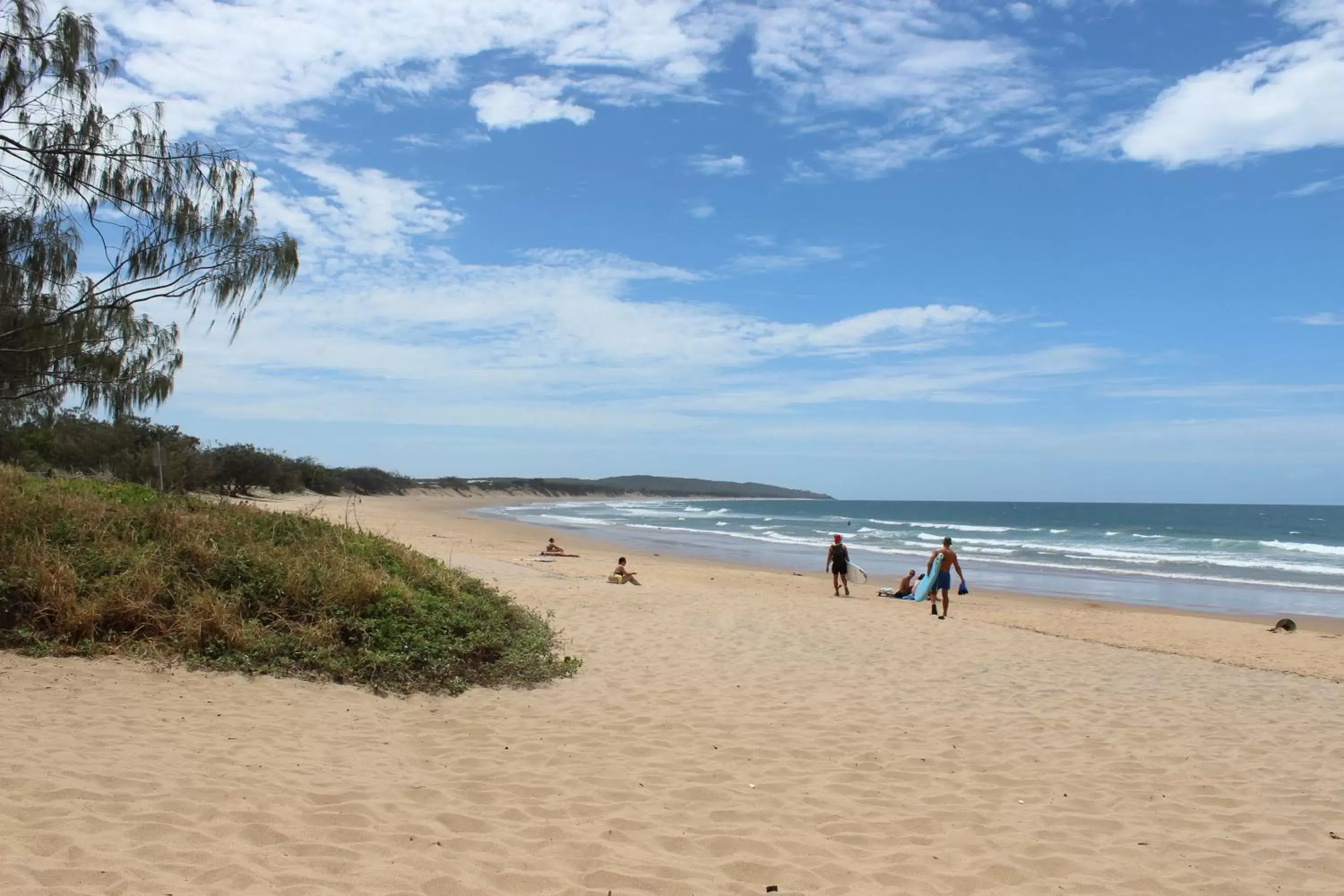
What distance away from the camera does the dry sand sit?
4.00 metres

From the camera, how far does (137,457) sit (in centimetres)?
2973

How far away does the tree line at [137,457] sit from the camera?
1961 cm

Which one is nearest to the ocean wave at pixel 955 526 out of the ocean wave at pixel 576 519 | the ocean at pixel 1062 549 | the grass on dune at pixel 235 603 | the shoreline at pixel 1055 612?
the ocean at pixel 1062 549

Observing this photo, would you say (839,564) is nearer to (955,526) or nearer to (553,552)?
(553,552)

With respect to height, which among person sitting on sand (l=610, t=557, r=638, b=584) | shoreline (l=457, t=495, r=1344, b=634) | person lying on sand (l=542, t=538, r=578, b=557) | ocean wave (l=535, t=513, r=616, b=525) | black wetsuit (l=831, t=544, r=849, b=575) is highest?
black wetsuit (l=831, t=544, r=849, b=575)

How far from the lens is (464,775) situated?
17.2 feet

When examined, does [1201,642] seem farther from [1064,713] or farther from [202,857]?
[202,857]

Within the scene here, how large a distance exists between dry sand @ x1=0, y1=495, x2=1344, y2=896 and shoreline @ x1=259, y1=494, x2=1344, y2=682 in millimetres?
3287

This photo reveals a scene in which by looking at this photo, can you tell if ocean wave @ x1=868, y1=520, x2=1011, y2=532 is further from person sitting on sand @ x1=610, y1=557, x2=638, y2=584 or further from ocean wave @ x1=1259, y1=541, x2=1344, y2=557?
person sitting on sand @ x1=610, y1=557, x2=638, y2=584

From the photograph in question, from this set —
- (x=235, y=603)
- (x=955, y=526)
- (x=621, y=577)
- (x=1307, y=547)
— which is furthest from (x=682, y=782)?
(x=955, y=526)

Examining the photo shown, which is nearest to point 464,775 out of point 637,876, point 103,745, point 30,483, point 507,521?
point 637,876

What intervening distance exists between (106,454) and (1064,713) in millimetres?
30133

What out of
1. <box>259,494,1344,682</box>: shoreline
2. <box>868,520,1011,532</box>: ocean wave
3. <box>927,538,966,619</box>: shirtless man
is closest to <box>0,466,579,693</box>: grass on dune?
<box>259,494,1344,682</box>: shoreline

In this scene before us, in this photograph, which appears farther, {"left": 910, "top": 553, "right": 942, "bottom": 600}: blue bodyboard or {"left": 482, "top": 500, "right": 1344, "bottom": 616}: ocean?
Answer: {"left": 482, "top": 500, "right": 1344, "bottom": 616}: ocean
